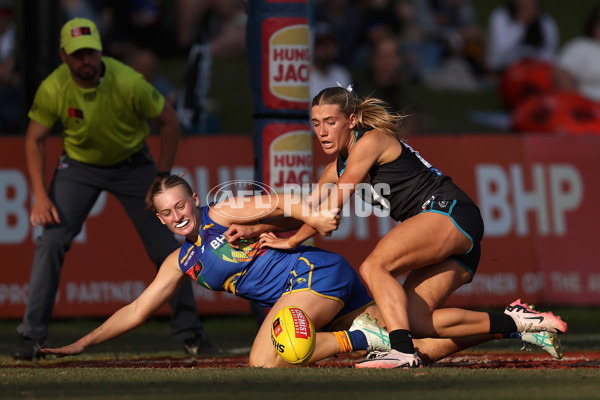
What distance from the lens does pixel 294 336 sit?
5.99 m

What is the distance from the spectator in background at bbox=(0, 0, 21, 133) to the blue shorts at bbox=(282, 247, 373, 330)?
6.49 meters

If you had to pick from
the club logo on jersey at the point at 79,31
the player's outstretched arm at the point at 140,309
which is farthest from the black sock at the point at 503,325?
the club logo on jersey at the point at 79,31

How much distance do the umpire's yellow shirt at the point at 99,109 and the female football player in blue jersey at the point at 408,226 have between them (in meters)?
1.99

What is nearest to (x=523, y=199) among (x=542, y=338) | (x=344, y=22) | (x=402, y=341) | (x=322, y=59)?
(x=322, y=59)

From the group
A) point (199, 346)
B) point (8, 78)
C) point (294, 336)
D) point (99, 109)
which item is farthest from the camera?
point (8, 78)

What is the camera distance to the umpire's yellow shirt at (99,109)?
7.82 m

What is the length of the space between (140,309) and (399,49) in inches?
341

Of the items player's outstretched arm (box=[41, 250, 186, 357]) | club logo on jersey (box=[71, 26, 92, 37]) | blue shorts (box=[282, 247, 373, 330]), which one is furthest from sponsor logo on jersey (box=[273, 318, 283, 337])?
club logo on jersey (box=[71, 26, 92, 37])

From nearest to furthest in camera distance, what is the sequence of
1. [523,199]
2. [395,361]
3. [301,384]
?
[301,384] → [395,361] → [523,199]

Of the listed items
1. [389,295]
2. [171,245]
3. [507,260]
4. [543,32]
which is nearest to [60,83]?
[171,245]

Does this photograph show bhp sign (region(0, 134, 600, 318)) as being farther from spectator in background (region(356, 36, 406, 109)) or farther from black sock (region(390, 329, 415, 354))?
black sock (region(390, 329, 415, 354))

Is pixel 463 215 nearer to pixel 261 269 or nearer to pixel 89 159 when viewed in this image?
pixel 261 269

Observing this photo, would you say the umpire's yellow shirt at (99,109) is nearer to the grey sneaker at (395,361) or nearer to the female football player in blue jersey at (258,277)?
the female football player in blue jersey at (258,277)

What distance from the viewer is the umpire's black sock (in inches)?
250
